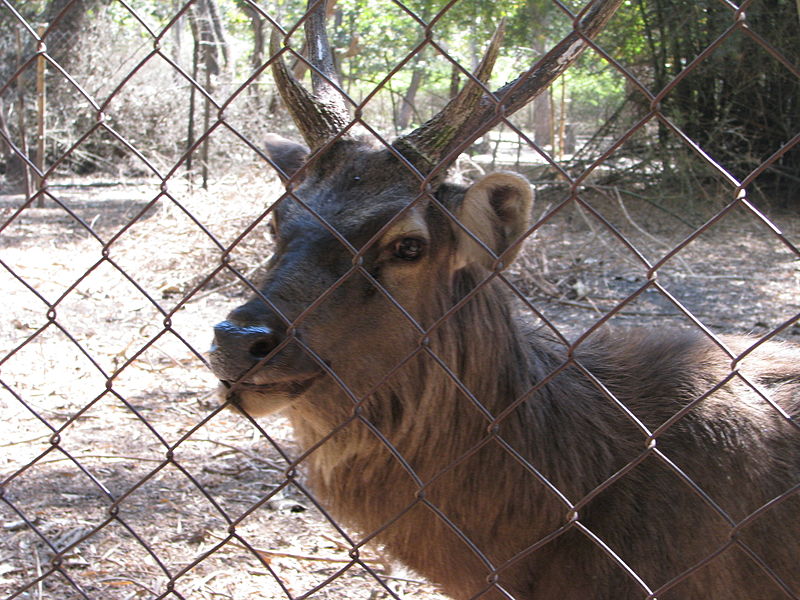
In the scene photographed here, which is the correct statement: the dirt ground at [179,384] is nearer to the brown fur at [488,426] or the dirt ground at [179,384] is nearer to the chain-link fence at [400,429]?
the chain-link fence at [400,429]

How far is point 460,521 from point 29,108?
1533 cm

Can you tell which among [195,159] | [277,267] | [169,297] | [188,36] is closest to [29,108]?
[195,159]

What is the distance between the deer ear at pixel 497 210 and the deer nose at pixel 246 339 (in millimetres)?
749

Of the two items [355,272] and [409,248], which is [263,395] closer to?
[355,272]

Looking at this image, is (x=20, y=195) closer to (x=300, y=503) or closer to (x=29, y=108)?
(x=29, y=108)

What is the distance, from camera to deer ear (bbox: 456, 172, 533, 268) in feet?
8.15

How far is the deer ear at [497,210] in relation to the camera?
8.15 feet

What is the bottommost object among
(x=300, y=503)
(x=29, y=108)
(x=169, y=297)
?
(x=29, y=108)

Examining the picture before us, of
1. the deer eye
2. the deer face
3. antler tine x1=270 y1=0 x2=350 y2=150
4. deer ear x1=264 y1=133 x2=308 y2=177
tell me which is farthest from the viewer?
deer ear x1=264 y1=133 x2=308 y2=177

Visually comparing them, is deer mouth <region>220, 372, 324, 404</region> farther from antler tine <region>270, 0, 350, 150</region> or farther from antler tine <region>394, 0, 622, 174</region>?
antler tine <region>270, 0, 350, 150</region>

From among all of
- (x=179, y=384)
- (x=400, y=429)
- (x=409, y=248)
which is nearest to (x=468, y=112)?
(x=409, y=248)

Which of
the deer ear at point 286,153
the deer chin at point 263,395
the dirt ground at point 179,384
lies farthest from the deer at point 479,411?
the deer ear at point 286,153

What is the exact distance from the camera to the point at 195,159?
42.0 ft

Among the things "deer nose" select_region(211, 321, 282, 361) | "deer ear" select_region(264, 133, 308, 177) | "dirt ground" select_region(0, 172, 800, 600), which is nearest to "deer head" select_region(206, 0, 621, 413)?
"deer nose" select_region(211, 321, 282, 361)
